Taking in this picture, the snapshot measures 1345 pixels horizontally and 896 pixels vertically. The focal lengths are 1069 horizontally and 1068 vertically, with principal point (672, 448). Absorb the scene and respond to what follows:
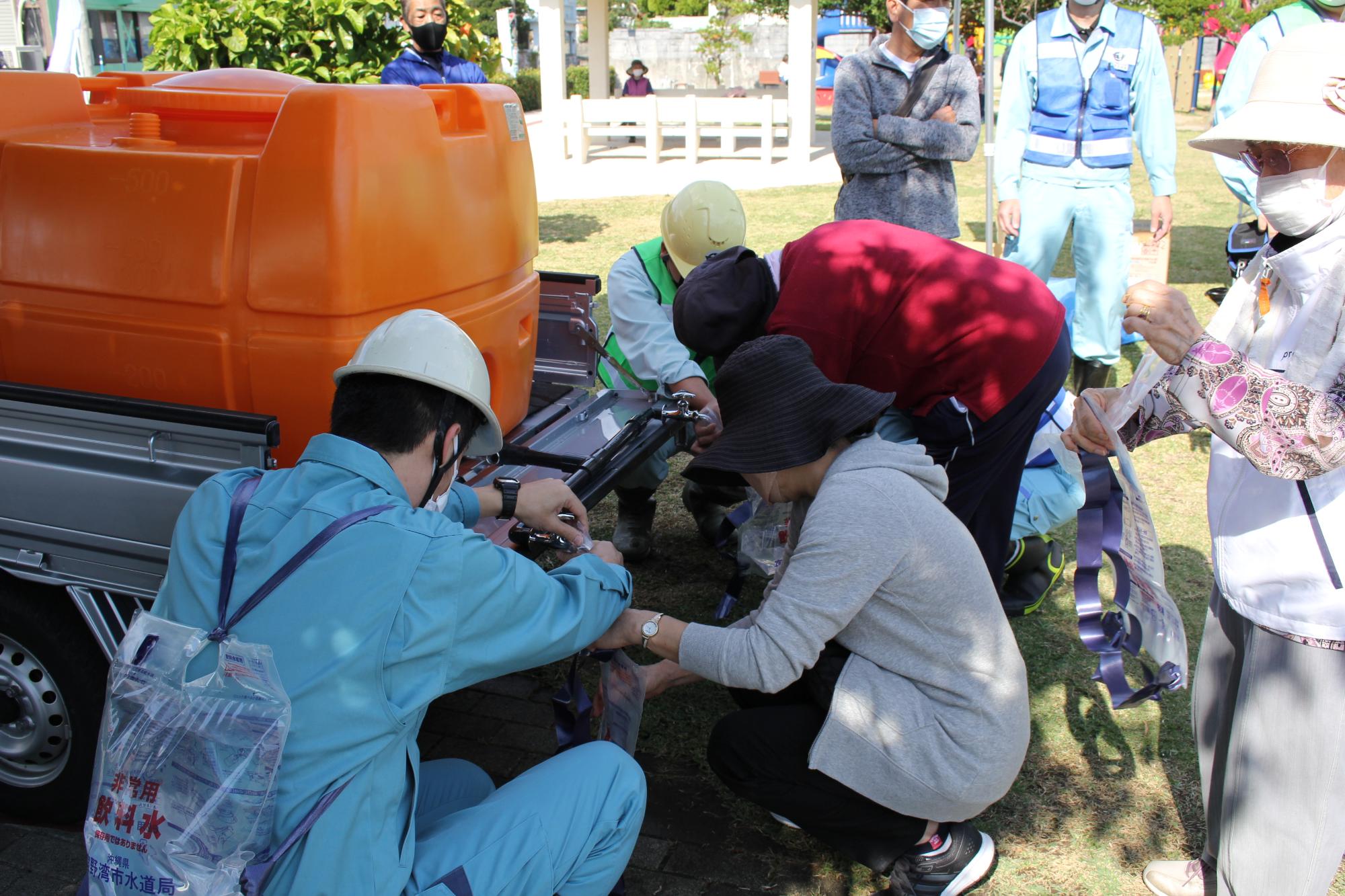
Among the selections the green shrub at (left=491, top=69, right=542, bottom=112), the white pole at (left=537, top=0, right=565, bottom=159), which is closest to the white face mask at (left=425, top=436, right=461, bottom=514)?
the white pole at (left=537, top=0, right=565, bottom=159)

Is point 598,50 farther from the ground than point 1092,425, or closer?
farther from the ground

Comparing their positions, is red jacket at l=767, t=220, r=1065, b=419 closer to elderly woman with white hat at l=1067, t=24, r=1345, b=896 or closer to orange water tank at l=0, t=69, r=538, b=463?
elderly woman with white hat at l=1067, t=24, r=1345, b=896

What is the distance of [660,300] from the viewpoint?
378 cm

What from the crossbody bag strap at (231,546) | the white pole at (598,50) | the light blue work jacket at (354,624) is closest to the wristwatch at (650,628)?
the light blue work jacket at (354,624)

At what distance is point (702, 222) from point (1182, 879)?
2.33 metres

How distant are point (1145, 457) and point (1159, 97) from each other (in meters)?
1.87

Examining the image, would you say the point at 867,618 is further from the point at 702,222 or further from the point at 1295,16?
the point at 1295,16

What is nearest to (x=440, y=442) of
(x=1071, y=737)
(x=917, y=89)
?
(x=1071, y=737)

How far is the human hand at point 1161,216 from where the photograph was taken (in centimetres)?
571

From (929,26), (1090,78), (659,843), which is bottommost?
(659,843)

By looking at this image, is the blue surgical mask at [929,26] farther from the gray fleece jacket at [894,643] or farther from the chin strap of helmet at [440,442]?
the chin strap of helmet at [440,442]

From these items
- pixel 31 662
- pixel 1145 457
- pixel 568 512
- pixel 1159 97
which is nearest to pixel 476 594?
pixel 568 512

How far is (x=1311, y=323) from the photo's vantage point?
79.8 inches

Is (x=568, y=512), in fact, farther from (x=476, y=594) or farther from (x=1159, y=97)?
(x=1159, y=97)
